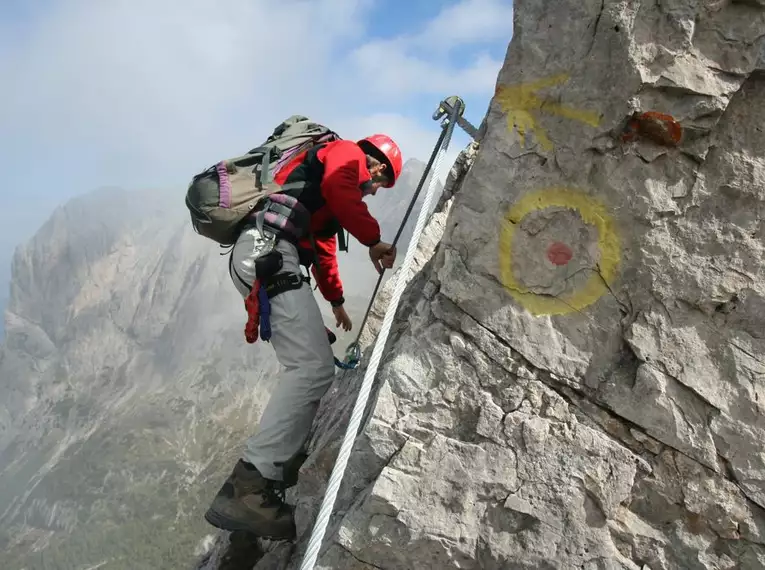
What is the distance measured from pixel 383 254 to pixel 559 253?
1.98 metres

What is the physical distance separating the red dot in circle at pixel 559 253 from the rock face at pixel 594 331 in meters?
0.01

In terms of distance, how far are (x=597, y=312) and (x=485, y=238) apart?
44.2 inches

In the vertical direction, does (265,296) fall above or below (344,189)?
below

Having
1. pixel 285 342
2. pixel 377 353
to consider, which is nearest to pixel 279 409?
pixel 285 342

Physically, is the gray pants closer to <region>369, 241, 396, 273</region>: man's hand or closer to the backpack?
the backpack

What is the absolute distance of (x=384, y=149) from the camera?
6031mm

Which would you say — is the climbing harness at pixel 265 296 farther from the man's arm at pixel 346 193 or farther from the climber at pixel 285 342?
the man's arm at pixel 346 193

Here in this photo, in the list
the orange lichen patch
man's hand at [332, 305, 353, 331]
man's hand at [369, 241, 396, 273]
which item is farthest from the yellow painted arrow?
man's hand at [332, 305, 353, 331]

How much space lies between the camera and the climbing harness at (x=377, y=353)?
3.22 meters

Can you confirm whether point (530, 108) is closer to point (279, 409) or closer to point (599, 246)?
point (599, 246)

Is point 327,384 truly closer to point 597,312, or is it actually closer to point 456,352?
point 456,352

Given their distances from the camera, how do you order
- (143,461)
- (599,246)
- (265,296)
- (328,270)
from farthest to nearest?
1. (143,461)
2. (328,270)
3. (265,296)
4. (599,246)

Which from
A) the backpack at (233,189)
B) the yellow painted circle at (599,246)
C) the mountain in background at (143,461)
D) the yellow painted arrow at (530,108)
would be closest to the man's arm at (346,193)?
the backpack at (233,189)

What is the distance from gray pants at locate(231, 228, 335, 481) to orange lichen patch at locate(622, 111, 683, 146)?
129 inches
